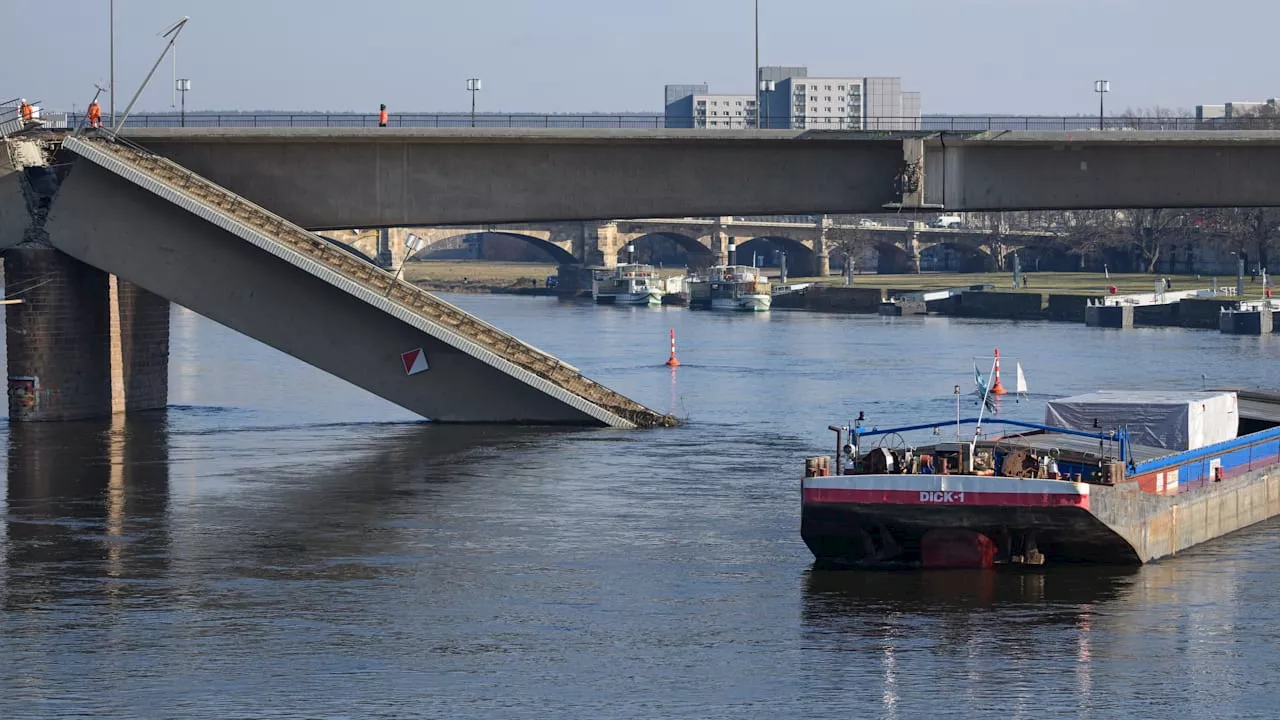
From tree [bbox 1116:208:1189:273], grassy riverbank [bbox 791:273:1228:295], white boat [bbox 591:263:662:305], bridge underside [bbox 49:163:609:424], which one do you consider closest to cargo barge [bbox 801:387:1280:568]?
bridge underside [bbox 49:163:609:424]

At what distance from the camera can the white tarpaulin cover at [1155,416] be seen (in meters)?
40.5

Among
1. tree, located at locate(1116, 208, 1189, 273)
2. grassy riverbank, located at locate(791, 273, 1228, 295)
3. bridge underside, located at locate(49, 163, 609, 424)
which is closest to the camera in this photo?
bridge underside, located at locate(49, 163, 609, 424)

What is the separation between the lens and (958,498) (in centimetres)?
3328

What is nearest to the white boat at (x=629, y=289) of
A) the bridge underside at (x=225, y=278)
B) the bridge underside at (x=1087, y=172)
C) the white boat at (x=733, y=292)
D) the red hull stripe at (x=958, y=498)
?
the white boat at (x=733, y=292)

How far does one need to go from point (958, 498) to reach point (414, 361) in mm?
25158

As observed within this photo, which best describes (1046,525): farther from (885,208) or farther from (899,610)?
(885,208)

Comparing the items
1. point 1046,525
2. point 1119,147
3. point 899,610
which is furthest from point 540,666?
point 1119,147

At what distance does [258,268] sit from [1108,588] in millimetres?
29400

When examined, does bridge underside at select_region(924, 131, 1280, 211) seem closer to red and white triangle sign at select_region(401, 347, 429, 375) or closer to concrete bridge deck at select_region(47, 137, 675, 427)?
concrete bridge deck at select_region(47, 137, 675, 427)

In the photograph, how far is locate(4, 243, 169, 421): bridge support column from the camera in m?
56.1

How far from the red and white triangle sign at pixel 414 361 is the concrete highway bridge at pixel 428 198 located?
0.29 ft

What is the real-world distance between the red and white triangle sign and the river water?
2.09 metres

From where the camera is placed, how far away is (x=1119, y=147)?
56.2 meters

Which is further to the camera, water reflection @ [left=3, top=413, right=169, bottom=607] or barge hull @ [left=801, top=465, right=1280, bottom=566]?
water reflection @ [left=3, top=413, right=169, bottom=607]
